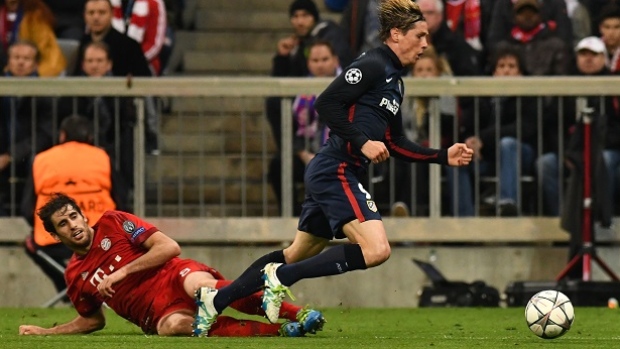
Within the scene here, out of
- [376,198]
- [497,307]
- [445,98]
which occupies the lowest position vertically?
[497,307]

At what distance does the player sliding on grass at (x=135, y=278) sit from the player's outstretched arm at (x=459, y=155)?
4.47 feet

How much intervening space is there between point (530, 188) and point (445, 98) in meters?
1.11

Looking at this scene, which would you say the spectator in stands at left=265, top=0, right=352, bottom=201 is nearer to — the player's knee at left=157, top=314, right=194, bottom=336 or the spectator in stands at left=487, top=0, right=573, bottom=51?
the spectator in stands at left=487, top=0, right=573, bottom=51

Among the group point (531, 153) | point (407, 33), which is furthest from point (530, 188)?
point (407, 33)

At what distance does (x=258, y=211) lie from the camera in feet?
49.5

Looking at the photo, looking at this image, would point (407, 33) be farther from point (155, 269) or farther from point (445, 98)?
point (445, 98)

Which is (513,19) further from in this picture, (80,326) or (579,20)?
(80,326)

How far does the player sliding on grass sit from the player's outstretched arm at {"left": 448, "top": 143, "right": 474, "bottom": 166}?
1.36 metres

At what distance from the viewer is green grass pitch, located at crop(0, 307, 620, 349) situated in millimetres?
9766

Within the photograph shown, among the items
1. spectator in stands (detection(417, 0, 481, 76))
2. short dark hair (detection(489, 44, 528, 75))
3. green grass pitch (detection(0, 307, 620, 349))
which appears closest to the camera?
green grass pitch (detection(0, 307, 620, 349))

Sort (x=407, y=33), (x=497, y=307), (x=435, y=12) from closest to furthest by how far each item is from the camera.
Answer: (x=407, y=33) < (x=497, y=307) < (x=435, y=12)

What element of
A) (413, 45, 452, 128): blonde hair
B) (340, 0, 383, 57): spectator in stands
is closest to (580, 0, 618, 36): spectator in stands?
(413, 45, 452, 128): blonde hair

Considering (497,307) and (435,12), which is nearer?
(497,307)

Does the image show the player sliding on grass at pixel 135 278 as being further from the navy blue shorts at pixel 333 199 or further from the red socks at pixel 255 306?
the navy blue shorts at pixel 333 199
